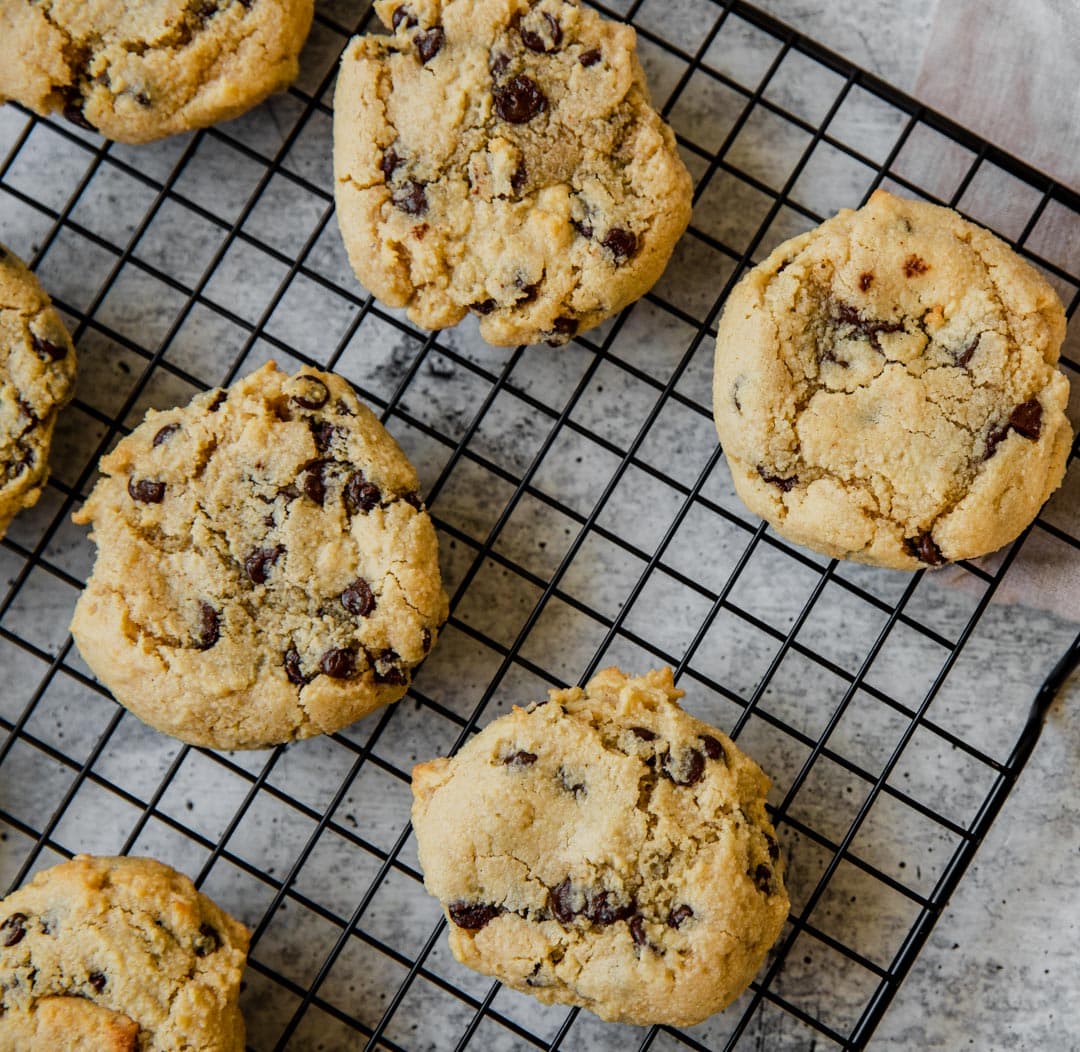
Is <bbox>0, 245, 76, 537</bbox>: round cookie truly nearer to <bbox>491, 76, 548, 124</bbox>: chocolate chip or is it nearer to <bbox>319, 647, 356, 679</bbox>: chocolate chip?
<bbox>319, 647, 356, 679</bbox>: chocolate chip

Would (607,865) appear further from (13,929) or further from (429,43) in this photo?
(429,43)

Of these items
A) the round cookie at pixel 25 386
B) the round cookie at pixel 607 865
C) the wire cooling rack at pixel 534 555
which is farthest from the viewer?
the wire cooling rack at pixel 534 555

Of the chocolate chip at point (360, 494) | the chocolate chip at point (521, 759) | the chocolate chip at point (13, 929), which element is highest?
the chocolate chip at point (360, 494)

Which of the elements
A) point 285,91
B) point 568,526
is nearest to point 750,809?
point 568,526

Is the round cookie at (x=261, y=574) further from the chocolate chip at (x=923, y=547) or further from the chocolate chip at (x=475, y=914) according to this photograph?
the chocolate chip at (x=923, y=547)

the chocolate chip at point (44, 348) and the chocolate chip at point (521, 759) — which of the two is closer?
the chocolate chip at point (521, 759)

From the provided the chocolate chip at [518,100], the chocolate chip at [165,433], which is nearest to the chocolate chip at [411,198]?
the chocolate chip at [518,100]
